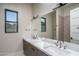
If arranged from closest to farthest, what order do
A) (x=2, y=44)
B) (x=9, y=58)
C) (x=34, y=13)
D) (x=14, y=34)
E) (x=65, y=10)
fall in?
1. (x=9, y=58)
2. (x=65, y=10)
3. (x=2, y=44)
4. (x=14, y=34)
5. (x=34, y=13)

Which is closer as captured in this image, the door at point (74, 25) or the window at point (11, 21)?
the door at point (74, 25)

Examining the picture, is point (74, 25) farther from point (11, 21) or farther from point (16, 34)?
point (16, 34)

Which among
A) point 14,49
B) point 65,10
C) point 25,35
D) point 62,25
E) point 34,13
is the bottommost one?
point 14,49

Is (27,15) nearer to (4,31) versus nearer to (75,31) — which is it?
(4,31)

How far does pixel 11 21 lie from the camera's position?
3.28 meters

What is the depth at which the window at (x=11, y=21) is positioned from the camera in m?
3.20

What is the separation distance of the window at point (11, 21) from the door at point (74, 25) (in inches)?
76.5

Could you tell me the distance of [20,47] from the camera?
3.54 metres

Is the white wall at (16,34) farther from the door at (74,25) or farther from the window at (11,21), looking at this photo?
the door at (74,25)

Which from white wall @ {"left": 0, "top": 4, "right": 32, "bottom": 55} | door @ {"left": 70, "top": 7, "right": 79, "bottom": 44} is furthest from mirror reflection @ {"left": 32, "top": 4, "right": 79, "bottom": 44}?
white wall @ {"left": 0, "top": 4, "right": 32, "bottom": 55}

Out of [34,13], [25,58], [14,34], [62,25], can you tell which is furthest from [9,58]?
[34,13]

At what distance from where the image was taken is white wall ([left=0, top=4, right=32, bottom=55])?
3.19 metres

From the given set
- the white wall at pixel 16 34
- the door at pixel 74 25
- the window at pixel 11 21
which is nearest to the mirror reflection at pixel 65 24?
the door at pixel 74 25

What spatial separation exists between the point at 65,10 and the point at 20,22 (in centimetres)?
209
